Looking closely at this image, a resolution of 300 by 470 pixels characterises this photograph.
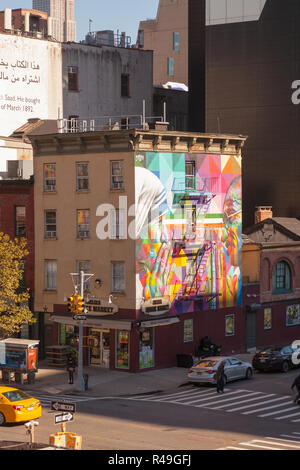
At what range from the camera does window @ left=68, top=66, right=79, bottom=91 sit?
84875 mm

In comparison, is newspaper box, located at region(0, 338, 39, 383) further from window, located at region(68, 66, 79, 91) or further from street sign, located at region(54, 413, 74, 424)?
window, located at region(68, 66, 79, 91)

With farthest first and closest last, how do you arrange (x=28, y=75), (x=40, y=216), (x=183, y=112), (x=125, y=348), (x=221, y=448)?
(x=183, y=112)
(x=28, y=75)
(x=40, y=216)
(x=125, y=348)
(x=221, y=448)

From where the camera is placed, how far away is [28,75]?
81250 mm

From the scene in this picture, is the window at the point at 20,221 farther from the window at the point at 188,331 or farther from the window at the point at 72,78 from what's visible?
the window at the point at 72,78

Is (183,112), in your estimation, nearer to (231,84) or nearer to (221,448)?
(231,84)

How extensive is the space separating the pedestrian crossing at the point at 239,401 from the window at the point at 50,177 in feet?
54.0

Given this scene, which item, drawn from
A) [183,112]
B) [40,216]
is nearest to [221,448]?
[40,216]

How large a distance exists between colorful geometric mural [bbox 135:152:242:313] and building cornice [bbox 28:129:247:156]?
55 centimetres

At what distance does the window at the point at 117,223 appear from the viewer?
188 feet

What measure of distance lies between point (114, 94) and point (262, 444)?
5767cm

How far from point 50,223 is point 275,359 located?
16576 mm

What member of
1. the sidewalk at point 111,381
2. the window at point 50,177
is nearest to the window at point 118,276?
the sidewalk at point 111,381

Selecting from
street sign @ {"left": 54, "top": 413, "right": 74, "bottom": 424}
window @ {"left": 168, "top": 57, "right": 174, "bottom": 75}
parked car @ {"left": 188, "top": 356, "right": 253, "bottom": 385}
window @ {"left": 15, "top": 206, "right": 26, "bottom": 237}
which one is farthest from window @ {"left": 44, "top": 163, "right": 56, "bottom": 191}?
window @ {"left": 168, "top": 57, "right": 174, "bottom": 75}

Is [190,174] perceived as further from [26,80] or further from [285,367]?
[26,80]
